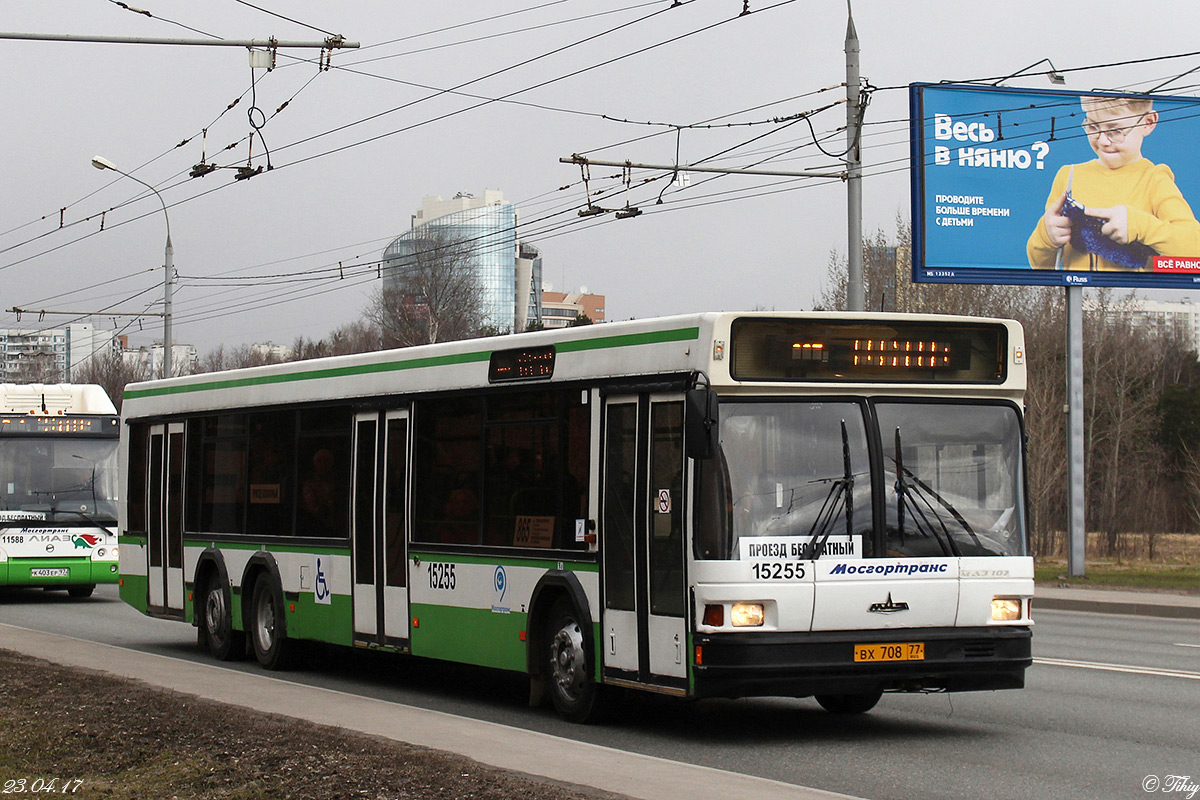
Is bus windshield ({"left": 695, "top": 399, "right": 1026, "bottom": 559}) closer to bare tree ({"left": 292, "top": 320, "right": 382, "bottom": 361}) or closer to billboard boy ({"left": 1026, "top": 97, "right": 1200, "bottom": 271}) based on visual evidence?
billboard boy ({"left": 1026, "top": 97, "right": 1200, "bottom": 271})

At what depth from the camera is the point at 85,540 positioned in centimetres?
2495

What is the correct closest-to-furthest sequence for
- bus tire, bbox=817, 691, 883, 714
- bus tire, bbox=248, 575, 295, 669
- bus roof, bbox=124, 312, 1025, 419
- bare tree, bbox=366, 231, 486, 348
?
Result: 1. bus roof, bbox=124, 312, 1025, 419
2. bus tire, bbox=817, 691, 883, 714
3. bus tire, bbox=248, 575, 295, 669
4. bare tree, bbox=366, 231, 486, 348

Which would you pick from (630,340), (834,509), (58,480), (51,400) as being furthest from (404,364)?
(51,400)

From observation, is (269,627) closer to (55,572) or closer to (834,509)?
(834,509)

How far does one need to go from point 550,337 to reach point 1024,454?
346cm

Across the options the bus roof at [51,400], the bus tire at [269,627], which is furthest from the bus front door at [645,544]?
the bus roof at [51,400]

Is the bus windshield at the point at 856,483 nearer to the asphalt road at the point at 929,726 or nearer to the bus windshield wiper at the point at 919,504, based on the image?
the bus windshield wiper at the point at 919,504

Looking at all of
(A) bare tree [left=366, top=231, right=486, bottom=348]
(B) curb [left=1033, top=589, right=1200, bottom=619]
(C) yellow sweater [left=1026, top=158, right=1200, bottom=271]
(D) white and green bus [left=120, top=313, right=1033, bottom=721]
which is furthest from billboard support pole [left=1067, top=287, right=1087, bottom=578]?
(A) bare tree [left=366, top=231, right=486, bottom=348]

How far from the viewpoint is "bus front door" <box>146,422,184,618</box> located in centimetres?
1725

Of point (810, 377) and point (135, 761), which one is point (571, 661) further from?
point (135, 761)

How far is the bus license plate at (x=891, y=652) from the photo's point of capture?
9938 mm

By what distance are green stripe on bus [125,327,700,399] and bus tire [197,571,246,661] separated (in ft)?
6.66

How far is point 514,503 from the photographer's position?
11.9 meters

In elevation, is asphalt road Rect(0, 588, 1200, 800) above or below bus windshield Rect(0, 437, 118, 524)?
below
